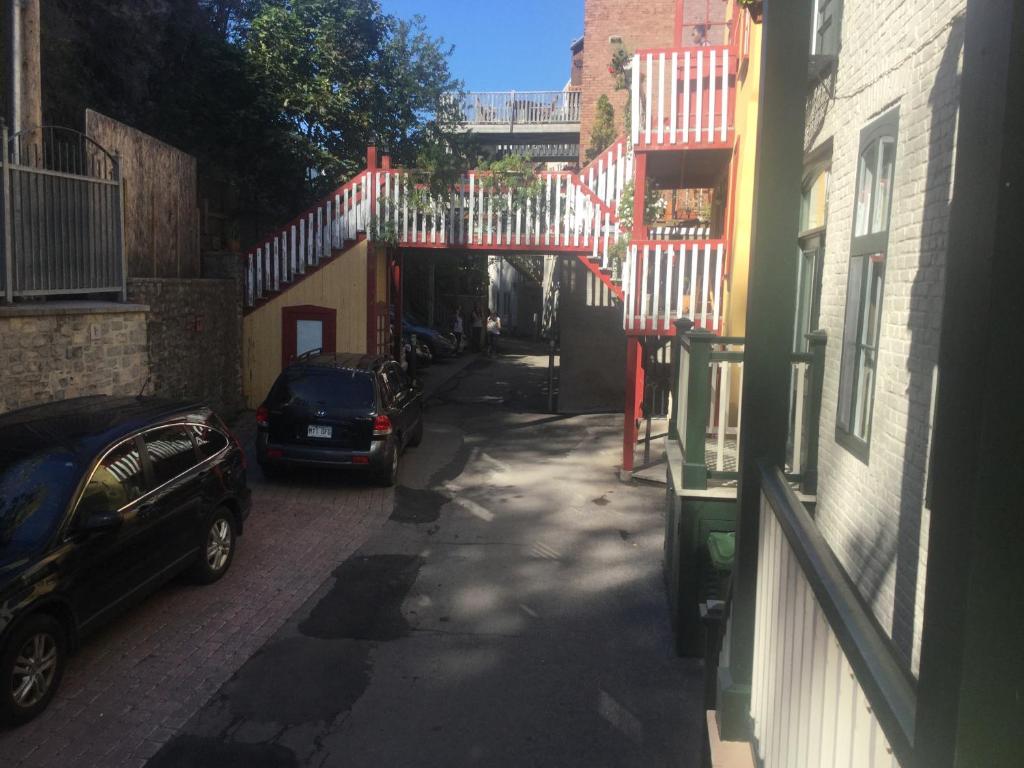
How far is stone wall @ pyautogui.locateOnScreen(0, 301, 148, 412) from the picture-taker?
29.0ft

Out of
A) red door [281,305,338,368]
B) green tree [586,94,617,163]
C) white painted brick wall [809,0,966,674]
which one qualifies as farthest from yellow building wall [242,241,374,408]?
white painted brick wall [809,0,966,674]

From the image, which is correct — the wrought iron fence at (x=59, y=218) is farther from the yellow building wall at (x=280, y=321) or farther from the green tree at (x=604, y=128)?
the green tree at (x=604, y=128)

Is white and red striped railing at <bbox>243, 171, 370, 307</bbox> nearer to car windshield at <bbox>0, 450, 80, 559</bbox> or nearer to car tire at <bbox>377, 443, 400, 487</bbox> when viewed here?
car tire at <bbox>377, 443, 400, 487</bbox>

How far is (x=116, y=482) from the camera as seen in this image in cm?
627

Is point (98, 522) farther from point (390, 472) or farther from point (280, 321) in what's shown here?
point (280, 321)

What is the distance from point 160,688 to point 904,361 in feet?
16.8

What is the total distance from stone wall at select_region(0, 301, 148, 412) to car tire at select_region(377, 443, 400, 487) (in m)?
3.43

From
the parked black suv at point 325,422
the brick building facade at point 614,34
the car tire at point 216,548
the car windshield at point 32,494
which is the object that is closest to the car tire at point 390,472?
the parked black suv at point 325,422

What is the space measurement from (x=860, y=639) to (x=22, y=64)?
11657mm

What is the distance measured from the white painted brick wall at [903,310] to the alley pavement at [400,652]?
173cm

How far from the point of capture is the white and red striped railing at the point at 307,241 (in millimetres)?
15977

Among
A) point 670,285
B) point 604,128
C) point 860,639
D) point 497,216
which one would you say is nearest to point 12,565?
point 860,639

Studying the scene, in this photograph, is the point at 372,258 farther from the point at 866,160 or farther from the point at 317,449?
the point at 866,160

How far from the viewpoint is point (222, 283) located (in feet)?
50.3
